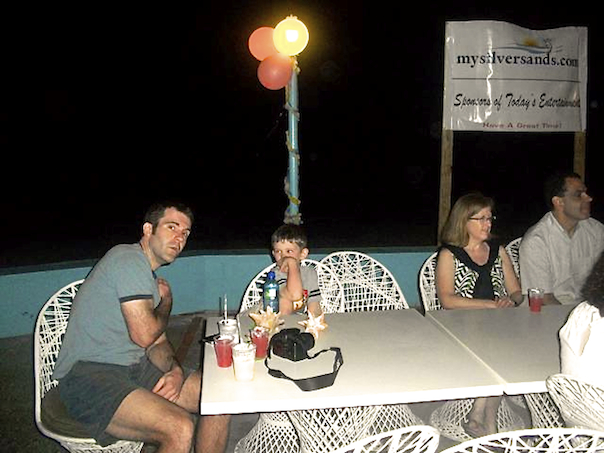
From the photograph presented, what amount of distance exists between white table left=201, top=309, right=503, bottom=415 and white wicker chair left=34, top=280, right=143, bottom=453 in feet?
1.85

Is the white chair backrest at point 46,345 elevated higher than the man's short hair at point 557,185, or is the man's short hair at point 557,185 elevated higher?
the man's short hair at point 557,185

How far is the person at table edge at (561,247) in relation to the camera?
3340 mm

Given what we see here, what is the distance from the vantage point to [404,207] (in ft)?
62.6

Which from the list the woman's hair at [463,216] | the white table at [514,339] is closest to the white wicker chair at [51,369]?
the white table at [514,339]

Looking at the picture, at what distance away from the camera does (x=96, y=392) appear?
225cm

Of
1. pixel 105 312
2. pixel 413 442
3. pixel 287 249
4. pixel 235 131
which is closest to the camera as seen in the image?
pixel 413 442

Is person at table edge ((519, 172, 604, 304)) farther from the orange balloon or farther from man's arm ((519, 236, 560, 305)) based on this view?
the orange balloon

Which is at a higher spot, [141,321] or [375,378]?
[141,321]

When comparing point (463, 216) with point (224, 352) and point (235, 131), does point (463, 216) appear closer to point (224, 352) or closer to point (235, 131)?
point (224, 352)

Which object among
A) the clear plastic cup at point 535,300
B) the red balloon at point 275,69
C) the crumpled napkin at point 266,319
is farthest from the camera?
the red balloon at point 275,69

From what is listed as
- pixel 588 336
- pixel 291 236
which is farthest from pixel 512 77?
pixel 588 336

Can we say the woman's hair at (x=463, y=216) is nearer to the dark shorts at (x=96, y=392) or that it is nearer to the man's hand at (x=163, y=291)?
the man's hand at (x=163, y=291)

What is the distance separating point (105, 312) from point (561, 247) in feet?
8.65

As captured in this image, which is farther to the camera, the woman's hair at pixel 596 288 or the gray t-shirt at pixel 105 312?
the gray t-shirt at pixel 105 312
